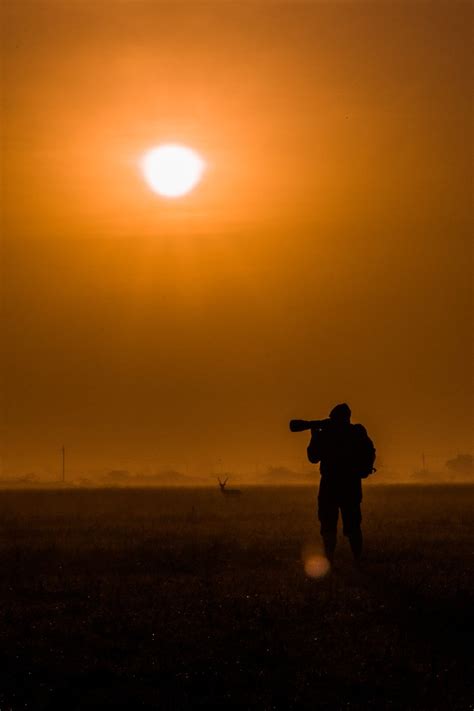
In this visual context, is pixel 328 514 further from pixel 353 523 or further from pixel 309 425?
pixel 309 425

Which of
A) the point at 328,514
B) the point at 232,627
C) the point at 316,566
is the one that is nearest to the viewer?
the point at 232,627

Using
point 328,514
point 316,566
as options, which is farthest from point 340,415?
point 316,566

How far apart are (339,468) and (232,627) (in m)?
6.54

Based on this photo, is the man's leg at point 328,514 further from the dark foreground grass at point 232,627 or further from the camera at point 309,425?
the camera at point 309,425

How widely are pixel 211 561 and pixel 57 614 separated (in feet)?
18.6

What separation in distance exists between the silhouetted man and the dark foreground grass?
0.67 meters

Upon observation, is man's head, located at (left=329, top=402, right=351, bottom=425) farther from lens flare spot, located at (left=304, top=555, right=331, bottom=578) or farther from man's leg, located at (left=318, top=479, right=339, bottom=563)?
lens flare spot, located at (left=304, top=555, right=331, bottom=578)

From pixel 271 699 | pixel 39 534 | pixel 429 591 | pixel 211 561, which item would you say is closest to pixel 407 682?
pixel 271 699

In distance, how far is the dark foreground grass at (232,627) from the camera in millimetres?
8617

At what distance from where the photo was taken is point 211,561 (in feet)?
59.0

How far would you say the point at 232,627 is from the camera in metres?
11.4

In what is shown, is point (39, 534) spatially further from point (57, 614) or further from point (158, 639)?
point (158, 639)

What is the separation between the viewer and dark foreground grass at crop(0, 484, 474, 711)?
8.62 m

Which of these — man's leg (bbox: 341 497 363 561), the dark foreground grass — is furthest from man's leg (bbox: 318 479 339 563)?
the dark foreground grass
